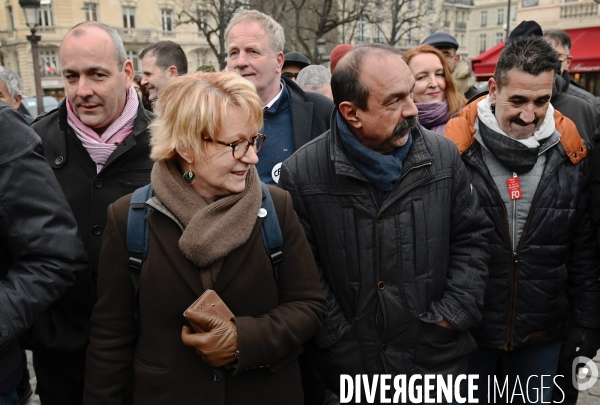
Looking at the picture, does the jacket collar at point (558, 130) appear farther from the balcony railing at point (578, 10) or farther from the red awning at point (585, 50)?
the balcony railing at point (578, 10)

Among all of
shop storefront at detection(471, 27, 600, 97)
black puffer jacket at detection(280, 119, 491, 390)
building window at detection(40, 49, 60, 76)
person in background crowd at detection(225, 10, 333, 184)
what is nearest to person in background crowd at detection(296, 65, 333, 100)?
person in background crowd at detection(225, 10, 333, 184)

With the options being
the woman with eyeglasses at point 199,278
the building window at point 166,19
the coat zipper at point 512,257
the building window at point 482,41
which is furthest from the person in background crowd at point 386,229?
the building window at point 482,41

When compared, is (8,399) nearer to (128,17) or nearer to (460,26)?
(128,17)

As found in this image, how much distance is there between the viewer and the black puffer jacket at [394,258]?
2375 mm

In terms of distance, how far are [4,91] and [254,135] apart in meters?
3.75

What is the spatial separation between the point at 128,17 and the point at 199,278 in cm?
5489

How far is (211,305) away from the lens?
1.94 metres

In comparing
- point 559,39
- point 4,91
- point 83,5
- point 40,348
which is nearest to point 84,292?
point 40,348

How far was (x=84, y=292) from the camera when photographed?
2658 mm

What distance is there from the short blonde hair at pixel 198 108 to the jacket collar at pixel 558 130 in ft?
3.99

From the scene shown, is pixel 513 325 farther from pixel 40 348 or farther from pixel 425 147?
pixel 40 348

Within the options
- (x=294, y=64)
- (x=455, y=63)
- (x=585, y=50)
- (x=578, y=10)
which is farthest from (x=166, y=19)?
(x=455, y=63)

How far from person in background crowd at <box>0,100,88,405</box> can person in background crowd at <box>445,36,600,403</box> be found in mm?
1924
